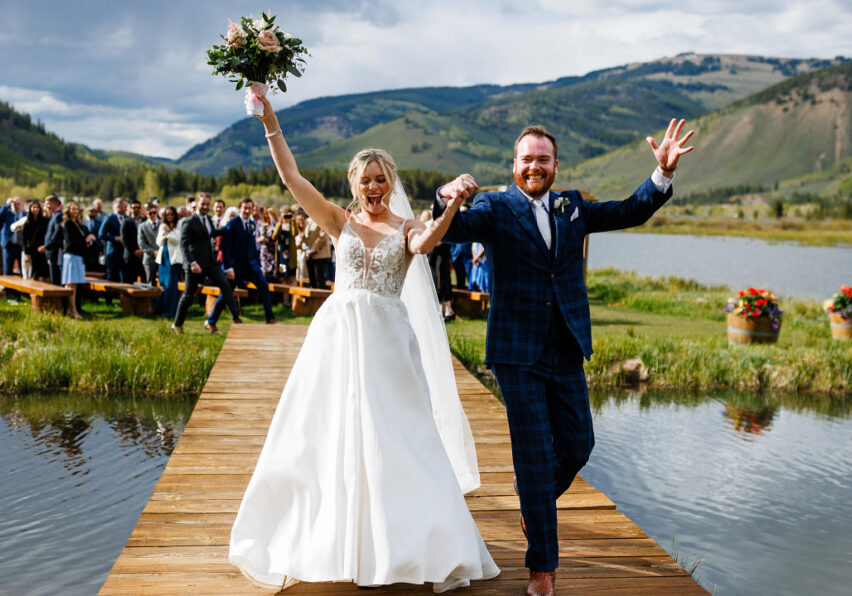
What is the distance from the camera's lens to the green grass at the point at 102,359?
31.2ft

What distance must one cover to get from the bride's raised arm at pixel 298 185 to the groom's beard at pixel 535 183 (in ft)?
3.07

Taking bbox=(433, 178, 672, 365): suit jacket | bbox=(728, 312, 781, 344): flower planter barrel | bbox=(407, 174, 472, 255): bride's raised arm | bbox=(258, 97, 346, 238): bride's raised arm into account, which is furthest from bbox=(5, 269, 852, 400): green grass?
bbox=(433, 178, 672, 365): suit jacket

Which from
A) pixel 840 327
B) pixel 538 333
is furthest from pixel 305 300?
pixel 538 333

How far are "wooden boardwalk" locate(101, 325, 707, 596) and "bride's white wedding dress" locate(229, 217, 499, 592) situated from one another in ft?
0.87

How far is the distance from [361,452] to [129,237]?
14322 millimetres

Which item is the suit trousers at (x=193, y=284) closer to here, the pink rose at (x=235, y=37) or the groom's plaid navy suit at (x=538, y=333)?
Answer: the pink rose at (x=235, y=37)

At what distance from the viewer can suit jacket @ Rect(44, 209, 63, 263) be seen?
1415 centimetres

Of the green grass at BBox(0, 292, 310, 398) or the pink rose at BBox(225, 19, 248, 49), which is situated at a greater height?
the pink rose at BBox(225, 19, 248, 49)

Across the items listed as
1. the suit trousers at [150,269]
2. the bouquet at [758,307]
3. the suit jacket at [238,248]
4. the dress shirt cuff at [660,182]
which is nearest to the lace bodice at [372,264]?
the dress shirt cuff at [660,182]

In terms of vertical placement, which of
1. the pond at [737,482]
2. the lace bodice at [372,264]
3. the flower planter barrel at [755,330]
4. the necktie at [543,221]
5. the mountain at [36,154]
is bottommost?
the pond at [737,482]

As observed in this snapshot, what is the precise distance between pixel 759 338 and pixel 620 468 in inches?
267

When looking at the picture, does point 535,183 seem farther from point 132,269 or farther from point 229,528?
point 132,269

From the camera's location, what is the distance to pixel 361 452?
3.47m

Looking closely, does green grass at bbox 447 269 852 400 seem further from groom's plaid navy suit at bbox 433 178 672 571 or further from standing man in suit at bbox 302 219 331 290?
groom's plaid navy suit at bbox 433 178 672 571
